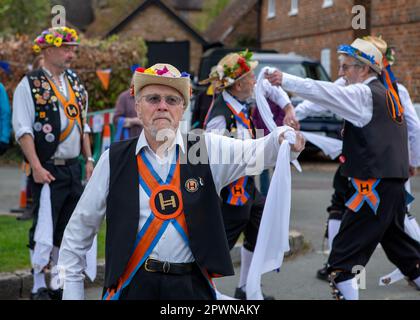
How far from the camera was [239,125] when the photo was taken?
6.23 m

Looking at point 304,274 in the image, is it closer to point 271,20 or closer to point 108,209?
point 108,209

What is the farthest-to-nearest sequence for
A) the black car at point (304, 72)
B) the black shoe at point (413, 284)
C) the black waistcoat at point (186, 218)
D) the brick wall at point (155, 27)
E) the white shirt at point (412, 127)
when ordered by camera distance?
1. the brick wall at point (155, 27)
2. the black car at point (304, 72)
3. the white shirt at point (412, 127)
4. the black shoe at point (413, 284)
5. the black waistcoat at point (186, 218)

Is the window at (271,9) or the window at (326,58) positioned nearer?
the window at (326,58)

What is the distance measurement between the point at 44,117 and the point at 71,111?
0.81ft

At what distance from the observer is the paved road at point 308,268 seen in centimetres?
672

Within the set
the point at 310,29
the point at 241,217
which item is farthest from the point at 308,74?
the point at 241,217

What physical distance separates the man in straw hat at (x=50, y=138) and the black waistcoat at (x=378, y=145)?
230 centimetres

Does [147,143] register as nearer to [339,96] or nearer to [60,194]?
[339,96]

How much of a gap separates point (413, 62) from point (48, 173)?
14.4m

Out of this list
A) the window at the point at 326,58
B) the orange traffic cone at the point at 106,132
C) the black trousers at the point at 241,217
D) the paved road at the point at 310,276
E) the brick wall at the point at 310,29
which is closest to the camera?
the black trousers at the point at 241,217

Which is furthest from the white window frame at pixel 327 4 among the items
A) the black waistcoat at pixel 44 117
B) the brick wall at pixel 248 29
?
the black waistcoat at pixel 44 117

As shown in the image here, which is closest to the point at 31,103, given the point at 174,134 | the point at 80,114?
the point at 80,114

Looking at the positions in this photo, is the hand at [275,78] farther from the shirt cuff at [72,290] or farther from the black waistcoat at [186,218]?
the shirt cuff at [72,290]
